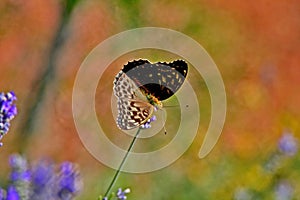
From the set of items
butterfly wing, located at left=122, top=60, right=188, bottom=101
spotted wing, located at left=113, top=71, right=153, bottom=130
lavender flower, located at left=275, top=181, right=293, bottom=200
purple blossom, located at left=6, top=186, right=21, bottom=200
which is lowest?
purple blossom, located at left=6, top=186, right=21, bottom=200

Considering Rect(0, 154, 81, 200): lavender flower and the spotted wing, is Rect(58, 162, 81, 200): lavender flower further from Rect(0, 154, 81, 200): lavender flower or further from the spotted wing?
the spotted wing

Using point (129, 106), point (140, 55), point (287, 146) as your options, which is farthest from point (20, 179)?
point (140, 55)

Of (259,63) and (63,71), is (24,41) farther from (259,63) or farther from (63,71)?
(259,63)

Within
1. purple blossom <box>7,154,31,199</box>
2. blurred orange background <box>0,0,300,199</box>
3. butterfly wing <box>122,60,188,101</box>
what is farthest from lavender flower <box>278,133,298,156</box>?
purple blossom <box>7,154,31,199</box>

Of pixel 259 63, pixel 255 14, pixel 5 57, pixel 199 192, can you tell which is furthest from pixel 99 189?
pixel 255 14

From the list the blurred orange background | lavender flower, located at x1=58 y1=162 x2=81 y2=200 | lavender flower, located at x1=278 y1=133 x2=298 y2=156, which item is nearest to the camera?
lavender flower, located at x1=58 y1=162 x2=81 y2=200

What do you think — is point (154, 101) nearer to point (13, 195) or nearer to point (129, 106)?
point (129, 106)
